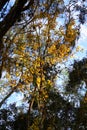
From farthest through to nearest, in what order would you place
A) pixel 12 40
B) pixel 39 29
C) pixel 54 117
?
pixel 54 117, pixel 39 29, pixel 12 40

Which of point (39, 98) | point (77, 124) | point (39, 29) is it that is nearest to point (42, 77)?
point (39, 98)

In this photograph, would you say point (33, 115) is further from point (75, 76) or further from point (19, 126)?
point (75, 76)

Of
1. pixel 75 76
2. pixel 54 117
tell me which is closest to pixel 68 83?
pixel 75 76

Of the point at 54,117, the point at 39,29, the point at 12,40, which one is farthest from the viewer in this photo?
the point at 54,117

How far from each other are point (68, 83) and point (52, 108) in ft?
6.25

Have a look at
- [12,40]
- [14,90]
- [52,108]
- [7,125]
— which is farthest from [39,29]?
[7,125]

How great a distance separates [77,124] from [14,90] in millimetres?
4787

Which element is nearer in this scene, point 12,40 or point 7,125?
point 12,40

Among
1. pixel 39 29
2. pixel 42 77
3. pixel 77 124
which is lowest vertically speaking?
pixel 77 124

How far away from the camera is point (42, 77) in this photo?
2039 centimetres

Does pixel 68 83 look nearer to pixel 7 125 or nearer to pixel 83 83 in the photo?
pixel 83 83

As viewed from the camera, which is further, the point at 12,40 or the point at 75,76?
the point at 75,76

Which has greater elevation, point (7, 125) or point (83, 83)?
point (83, 83)

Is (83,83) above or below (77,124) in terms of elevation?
above
